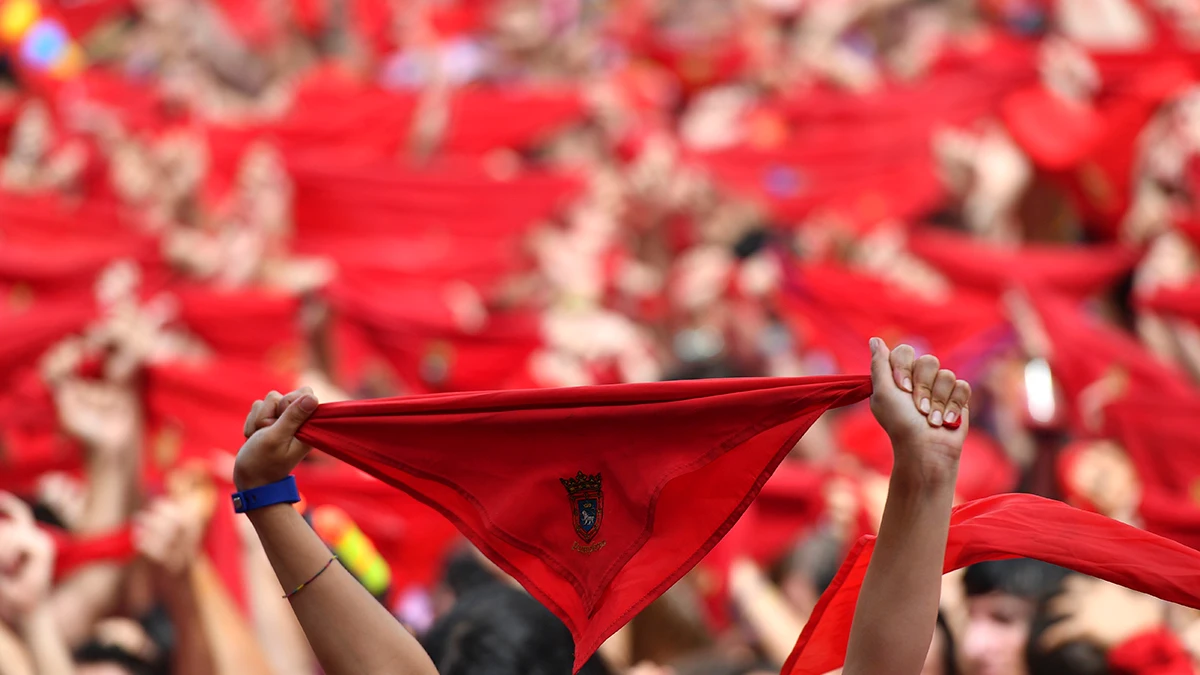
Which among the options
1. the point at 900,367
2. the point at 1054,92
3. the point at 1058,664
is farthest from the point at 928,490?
the point at 1054,92

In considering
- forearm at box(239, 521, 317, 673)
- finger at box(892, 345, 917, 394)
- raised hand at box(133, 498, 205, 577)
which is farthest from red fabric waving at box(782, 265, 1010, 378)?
finger at box(892, 345, 917, 394)

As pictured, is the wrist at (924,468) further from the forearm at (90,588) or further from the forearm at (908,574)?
the forearm at (90,588)

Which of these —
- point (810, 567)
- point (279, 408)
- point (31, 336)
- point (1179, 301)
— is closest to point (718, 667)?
point (810, 567)

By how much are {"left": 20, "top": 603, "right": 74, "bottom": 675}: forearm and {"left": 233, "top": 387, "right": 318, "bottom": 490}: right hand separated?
126cm

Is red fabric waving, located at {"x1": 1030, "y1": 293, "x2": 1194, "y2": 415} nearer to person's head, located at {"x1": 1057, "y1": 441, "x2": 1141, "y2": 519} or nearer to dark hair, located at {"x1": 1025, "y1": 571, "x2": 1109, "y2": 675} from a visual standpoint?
person's head, located at {"x1": 1057, "y1": 441, "x2": 1141, "y2": 519}

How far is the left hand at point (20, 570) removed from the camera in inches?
112

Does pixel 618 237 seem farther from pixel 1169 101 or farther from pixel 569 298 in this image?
pixel 1169 101

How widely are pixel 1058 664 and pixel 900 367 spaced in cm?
105

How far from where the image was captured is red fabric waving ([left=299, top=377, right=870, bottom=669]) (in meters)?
1.78

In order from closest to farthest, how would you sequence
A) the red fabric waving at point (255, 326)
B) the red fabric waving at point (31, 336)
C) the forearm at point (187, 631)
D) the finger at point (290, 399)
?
the finger at point (290, 399)
the forearm at point (187, 631)
the red fabric waving at point (31, 336)
the red fabric waving at point (255, 326)

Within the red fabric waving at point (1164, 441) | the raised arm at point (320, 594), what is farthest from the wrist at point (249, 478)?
the red fabric waving at point (1164, 441)

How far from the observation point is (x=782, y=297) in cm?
593

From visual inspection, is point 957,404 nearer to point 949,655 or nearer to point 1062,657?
point 1062,657

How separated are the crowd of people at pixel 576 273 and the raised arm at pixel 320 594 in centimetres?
26
